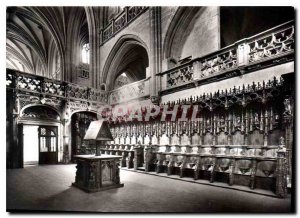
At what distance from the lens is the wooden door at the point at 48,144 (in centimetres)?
1116

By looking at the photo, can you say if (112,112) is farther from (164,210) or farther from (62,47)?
(164,210)

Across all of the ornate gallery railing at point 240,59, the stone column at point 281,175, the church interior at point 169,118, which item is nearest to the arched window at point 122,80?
the church interior at point 169,118

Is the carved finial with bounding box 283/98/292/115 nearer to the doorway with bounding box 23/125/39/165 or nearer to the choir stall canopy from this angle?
the choir stall canopy

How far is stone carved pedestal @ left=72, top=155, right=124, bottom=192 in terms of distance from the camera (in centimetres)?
533

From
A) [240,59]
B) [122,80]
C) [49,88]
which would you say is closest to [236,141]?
[240,59]

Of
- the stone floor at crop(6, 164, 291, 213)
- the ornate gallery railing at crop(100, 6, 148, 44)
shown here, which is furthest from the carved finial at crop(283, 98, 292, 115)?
the ornate gallery railing at crop(100, 6, 148, 44)

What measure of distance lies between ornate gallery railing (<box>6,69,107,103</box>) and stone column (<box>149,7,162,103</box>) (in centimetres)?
424

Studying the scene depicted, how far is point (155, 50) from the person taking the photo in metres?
10.1

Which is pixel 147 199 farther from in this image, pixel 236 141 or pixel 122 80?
pixel 122 80

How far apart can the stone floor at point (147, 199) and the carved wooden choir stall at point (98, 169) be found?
0.74 feet

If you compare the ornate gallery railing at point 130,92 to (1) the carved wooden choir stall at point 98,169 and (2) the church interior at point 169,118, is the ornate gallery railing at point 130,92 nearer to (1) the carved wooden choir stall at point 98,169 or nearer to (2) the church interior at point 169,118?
(2) the church interior at point 169,118

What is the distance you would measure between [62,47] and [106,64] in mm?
4367

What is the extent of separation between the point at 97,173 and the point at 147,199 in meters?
1.51

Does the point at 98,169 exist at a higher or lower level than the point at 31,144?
higher
